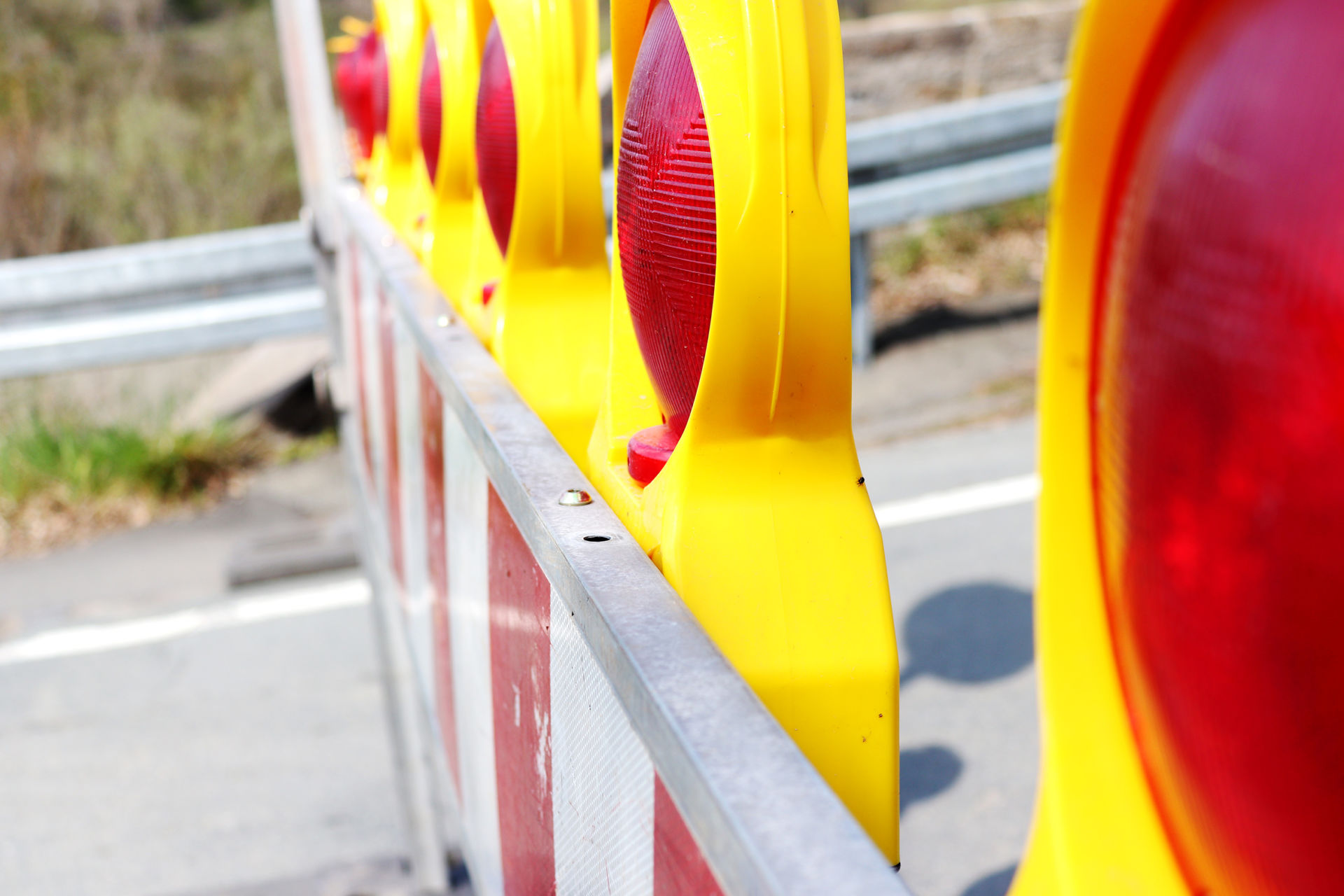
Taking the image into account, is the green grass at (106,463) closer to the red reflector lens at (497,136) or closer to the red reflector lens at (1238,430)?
the red reflector lens at (497,136)

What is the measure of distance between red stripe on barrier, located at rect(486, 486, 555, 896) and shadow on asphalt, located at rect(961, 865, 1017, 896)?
168 cm

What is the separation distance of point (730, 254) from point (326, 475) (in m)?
5.47

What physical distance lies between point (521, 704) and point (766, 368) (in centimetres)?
45

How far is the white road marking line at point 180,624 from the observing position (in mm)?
4379

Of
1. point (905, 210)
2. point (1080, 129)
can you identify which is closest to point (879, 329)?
point (905, 210)

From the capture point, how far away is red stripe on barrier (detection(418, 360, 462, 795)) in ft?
5.47

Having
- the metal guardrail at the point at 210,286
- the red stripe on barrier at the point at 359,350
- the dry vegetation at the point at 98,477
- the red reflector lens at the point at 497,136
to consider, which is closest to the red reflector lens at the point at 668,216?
the red reflector lens at the point at 497,136

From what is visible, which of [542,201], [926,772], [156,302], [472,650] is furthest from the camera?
[156,302]

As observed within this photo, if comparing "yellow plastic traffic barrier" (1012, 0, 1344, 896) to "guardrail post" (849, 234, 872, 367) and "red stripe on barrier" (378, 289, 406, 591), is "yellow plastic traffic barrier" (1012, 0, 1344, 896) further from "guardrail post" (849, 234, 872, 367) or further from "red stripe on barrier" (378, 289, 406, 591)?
"guardrail post" (849, 234, 872, 367)

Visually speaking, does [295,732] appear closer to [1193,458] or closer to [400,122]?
[400,122]

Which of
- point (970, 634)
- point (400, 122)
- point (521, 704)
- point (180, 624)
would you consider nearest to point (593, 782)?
point (521, 704)

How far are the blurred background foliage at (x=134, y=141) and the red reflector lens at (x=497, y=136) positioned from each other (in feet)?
28.1

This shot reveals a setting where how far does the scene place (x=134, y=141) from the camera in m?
9.84

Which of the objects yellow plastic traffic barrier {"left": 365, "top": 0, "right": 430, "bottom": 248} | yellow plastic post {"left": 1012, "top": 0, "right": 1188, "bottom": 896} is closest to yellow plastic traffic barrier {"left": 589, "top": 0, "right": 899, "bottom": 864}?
yellow plastic post {"left": 1012, "top": 0, "right": 1188, "bottom": 896}
